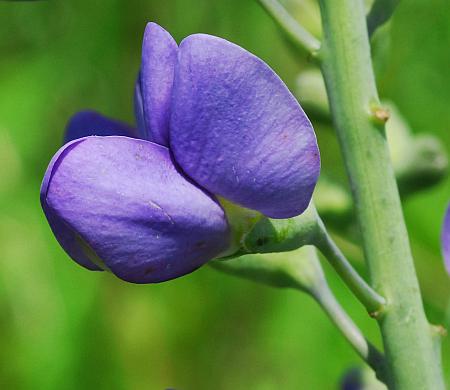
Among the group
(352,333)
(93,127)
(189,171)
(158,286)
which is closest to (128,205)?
(189,171)

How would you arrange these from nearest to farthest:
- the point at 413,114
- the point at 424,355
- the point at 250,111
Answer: the point at 250,111
the point at 424,355
the point at 413,114

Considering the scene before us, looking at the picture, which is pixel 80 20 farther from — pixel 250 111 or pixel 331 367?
pixel 250 111

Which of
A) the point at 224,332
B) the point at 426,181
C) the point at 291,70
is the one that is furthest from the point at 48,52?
the point at 426,181

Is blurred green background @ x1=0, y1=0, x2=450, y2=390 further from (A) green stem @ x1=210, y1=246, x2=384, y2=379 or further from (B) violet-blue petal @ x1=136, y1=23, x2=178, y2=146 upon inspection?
(B) violet-blue petal @ x1=136, y1=23, x2=178, y2=146

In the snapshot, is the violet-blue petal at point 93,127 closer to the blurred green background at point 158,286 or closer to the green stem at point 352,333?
the green stem at point 352,333

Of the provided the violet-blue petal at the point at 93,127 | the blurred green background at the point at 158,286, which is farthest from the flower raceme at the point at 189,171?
the blurred green background at the point at 158,286

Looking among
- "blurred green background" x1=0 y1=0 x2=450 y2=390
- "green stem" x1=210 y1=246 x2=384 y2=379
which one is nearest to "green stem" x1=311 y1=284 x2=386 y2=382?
"green stem" x1=210 y1=246 x2=384 y2=379
